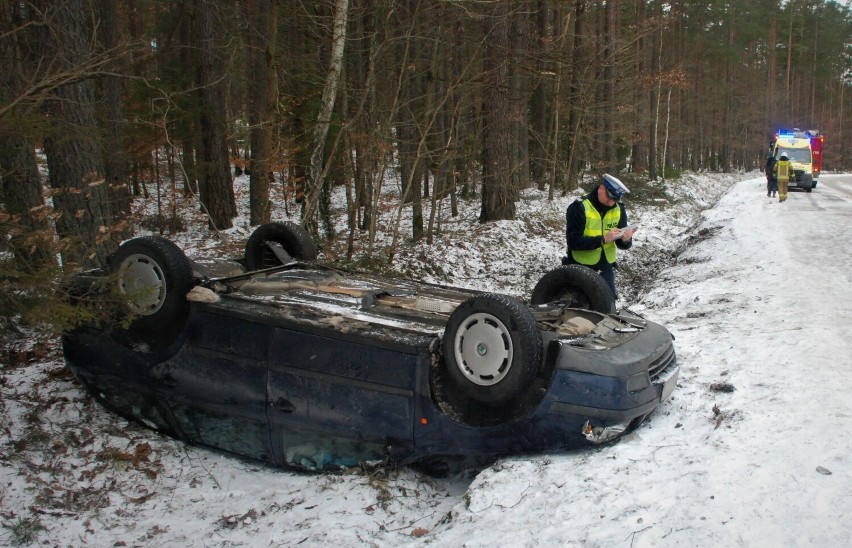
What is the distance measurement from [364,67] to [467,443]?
1250 cm

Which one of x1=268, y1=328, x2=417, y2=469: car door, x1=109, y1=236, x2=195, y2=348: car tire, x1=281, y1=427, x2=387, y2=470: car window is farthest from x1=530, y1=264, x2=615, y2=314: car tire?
x1=109, y1=236, x2=195, y2=348: car tire

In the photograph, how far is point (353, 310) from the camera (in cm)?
450

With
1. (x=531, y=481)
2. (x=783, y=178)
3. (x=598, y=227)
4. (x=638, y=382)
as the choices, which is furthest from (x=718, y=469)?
(x=783, y=178)

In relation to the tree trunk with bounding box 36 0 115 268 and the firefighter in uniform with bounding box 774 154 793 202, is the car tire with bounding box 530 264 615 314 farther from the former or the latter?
the firefighter in uniform with bounding box 774 154 793 202

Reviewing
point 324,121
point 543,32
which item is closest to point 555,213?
point 543,32

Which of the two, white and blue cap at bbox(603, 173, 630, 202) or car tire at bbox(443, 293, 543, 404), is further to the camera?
white and blue cap at bbox(603, 173, 630, 202)

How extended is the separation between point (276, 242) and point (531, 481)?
12.4 ft

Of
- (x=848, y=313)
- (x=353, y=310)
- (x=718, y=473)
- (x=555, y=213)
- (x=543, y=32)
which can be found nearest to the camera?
(x=718, y=473)

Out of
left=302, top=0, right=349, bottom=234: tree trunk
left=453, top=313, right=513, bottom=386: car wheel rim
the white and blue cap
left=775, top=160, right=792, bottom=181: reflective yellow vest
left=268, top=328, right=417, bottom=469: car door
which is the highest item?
left=302, top=0, right=349, bottom=234: tree trunk

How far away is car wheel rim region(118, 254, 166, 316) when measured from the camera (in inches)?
176

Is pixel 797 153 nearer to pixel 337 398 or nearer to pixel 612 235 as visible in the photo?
pixel 612 235

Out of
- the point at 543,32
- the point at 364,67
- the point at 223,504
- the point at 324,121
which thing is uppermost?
the point at 543,32

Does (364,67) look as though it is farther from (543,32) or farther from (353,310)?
(353,310)

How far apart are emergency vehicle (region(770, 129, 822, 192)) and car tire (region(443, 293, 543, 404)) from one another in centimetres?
2339
